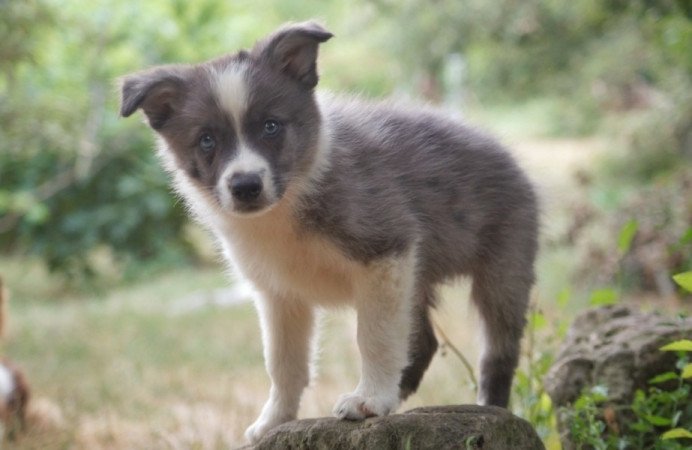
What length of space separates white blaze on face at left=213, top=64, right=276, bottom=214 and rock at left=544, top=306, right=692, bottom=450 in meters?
1.66

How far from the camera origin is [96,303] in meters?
11.3

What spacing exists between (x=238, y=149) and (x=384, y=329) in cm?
93

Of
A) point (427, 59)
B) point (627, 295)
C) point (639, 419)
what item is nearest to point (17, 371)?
point (639, 419)

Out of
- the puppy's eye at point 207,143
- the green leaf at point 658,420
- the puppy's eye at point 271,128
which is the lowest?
the green leaf at point 658,420

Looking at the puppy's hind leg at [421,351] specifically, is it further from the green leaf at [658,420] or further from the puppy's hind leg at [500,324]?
the green leaf at [658,420]

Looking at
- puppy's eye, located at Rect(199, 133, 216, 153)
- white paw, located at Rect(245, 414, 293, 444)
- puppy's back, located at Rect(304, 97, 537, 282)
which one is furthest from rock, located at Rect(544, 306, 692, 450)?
puppy's eye, located at Rect(199, 133, 216, 153)

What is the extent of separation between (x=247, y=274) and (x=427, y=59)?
5640 millimetres

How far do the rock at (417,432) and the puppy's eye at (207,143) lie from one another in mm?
1138

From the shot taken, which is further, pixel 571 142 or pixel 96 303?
pixel 571 142

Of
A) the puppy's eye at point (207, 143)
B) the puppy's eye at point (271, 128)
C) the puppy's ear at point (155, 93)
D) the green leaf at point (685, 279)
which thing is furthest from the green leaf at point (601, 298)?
the puppy's ear at point (155, 93)

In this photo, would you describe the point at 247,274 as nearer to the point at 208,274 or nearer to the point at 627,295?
the point at 627,295

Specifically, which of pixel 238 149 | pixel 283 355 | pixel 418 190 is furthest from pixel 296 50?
pixel 283 355

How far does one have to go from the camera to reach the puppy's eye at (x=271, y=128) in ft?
11.7

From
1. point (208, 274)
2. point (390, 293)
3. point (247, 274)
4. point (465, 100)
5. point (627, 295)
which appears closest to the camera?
point (390, 293)
